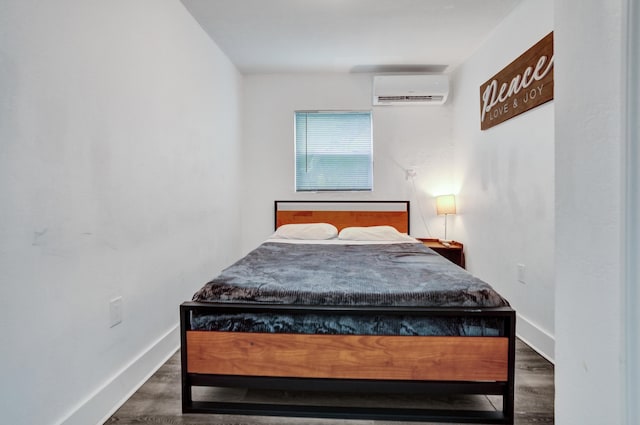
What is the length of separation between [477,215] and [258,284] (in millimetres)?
2305

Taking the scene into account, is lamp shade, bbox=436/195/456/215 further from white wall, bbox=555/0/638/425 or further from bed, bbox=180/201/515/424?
white wall, bbox=555/0/638/425

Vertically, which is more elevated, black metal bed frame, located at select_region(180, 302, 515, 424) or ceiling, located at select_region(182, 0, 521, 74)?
ceiling, located at select_region(182, 0, 521, 74)

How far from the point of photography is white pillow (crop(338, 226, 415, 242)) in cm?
327

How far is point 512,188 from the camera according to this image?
2.54 meters

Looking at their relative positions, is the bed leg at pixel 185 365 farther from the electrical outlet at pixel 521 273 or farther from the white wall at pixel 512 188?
the electrical outlet at pixel 521 273

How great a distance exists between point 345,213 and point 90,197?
2.58m

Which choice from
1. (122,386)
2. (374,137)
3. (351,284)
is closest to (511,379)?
(351,284)

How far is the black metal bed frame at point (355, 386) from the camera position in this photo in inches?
57.4

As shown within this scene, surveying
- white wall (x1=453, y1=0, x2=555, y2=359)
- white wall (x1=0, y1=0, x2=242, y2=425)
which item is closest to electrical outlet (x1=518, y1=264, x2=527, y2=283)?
white wall (x1=453, y1=0, x2=555, y2=359)

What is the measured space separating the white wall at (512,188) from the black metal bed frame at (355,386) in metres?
0.87

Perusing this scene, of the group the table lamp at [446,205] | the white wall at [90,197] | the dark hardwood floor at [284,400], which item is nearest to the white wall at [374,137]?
the table lamp at [446,205]

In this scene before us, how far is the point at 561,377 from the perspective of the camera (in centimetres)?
63

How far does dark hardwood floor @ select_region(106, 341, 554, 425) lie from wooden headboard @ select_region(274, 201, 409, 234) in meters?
2.01

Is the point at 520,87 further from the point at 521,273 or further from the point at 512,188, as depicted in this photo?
the point at 521,273
